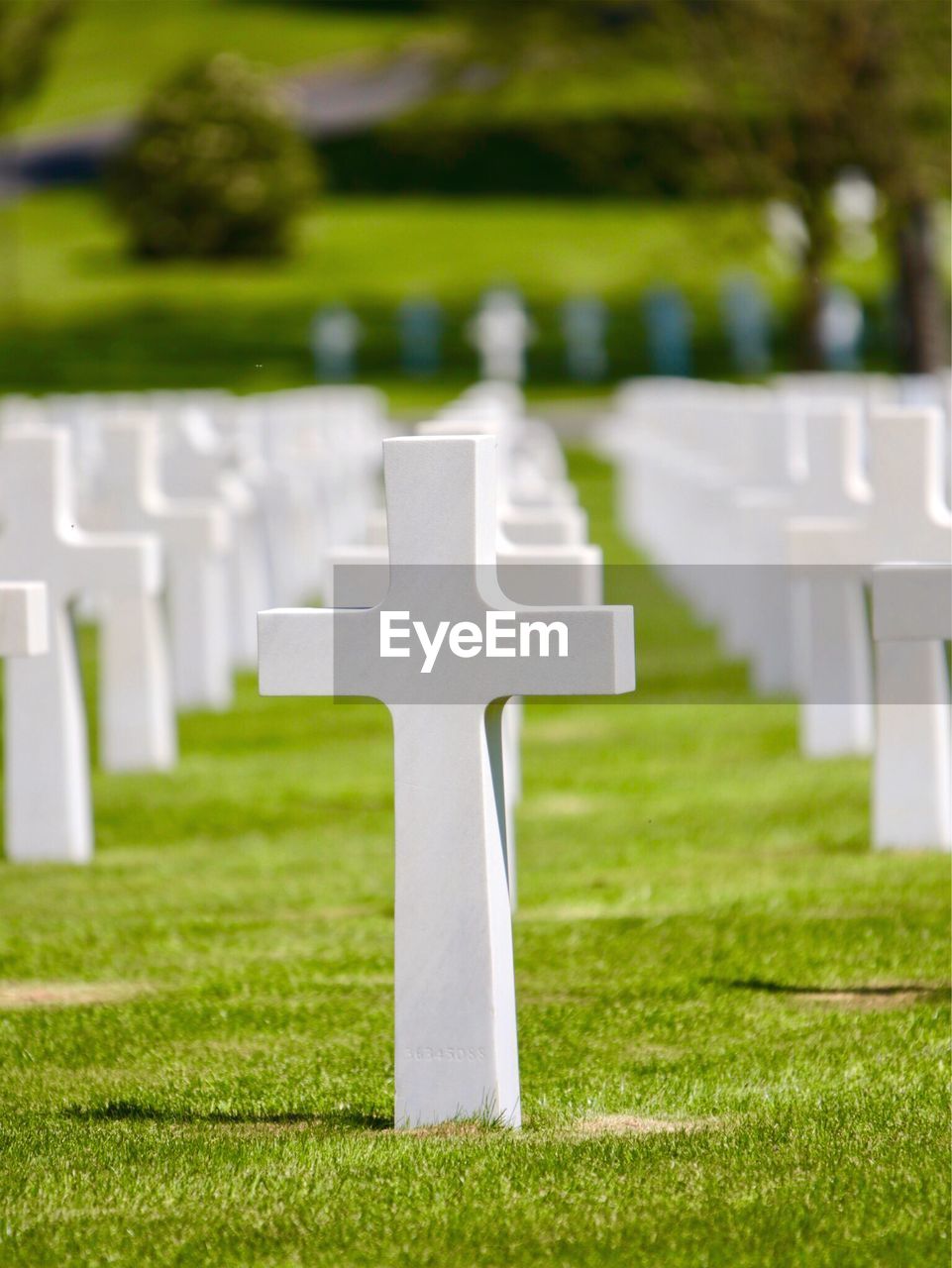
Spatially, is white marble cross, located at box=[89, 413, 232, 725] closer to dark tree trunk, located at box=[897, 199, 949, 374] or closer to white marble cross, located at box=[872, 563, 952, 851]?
white marble cross, located at box=[872, 563, 952, 851]

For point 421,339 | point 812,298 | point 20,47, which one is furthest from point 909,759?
point 421,339

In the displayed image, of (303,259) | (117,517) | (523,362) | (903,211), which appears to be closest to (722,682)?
(117,517)

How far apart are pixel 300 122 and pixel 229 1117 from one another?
2555 inches

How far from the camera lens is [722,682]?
38.5ft

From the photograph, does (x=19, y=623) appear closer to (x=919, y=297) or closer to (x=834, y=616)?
(x=834, y=616)

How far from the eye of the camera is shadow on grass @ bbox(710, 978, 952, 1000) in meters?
5.71

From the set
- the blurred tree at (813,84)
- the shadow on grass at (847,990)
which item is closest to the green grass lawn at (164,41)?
the blurred tree at (813,84)

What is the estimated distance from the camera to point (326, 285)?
2301 inches


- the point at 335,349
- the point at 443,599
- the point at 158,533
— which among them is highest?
the point at 335,349

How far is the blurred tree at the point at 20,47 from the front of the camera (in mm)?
43312

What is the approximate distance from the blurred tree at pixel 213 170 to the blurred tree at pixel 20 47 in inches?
232

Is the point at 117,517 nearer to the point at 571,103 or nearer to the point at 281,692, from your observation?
the point at 281,692

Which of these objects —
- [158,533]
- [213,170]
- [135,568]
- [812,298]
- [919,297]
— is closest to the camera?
[135,568]

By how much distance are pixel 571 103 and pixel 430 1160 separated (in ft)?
220
